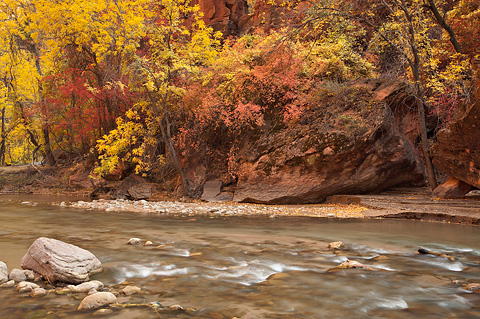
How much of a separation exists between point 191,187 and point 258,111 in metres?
4.40

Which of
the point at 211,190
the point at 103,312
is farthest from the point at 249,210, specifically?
the point at 103,312

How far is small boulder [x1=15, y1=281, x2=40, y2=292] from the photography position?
372cm

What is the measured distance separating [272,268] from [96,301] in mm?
2262

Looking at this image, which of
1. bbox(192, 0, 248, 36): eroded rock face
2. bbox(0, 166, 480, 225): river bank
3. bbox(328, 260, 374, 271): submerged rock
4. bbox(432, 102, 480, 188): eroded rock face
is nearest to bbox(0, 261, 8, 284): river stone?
bbox(328, 260, 374, 271): submerged rock

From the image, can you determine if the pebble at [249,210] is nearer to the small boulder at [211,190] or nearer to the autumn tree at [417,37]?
the small boulder at [211,190]

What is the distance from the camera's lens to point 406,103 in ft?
44.8

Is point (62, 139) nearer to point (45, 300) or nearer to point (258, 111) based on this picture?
point (258, 111)

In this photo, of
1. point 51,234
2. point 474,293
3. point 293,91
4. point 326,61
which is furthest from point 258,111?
point 474,293

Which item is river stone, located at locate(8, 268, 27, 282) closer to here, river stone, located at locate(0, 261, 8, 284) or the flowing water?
river stone, located at locate(0, 261, 8, 284)

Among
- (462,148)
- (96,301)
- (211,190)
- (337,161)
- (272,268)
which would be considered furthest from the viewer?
(211,190)

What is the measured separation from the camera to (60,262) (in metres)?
4.04

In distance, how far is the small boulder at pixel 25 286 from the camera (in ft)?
12.2

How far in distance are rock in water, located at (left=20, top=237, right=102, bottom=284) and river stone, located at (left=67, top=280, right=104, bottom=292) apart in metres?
0.20

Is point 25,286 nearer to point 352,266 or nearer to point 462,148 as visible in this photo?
point 352,266
